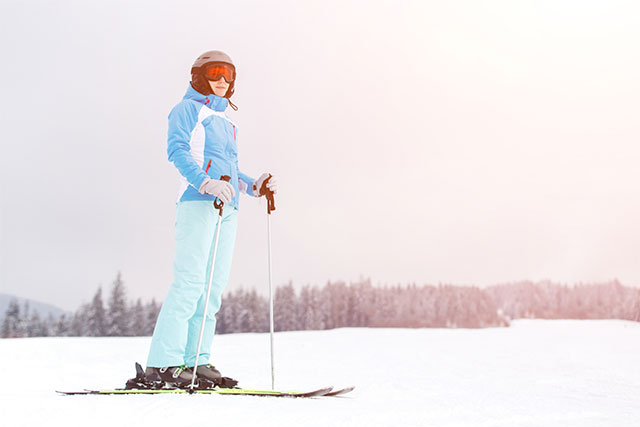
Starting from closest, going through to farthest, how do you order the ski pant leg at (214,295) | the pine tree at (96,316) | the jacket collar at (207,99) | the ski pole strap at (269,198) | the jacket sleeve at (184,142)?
the jacket sleeve at (184,142) → the ski pant leg at (214,295) → the jacket collar at (207,99) → the ski pole strap at (269,198) → the pine tree at (96,316)

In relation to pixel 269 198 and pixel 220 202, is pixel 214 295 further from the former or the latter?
pixel 269 198

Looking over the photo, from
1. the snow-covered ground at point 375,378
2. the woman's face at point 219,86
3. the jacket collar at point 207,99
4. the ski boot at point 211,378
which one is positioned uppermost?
the woman's face at point 219,86

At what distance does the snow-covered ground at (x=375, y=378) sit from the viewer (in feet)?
7.57

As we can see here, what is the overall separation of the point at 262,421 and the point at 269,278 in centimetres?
151

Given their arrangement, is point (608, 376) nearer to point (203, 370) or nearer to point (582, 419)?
point (582, 419)

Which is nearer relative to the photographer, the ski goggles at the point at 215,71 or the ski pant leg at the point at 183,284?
the ski pant leg at the point at 183,284

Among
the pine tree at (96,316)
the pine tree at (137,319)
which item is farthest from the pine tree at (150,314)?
the pine tree at (96,316)

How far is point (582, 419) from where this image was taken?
2514mm

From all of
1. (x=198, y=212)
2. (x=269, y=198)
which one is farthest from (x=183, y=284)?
(x=269, y=198)

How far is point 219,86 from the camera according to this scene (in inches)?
139

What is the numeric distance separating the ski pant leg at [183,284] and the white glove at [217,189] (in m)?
0.23

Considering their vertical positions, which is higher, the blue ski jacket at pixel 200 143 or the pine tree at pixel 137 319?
the blue ski jacket at pixel 200 143

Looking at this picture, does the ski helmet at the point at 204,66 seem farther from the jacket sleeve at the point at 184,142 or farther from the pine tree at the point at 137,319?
the pine tree at the point at 137,319

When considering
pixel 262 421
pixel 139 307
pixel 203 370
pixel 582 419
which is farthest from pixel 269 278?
pixel 139 307
